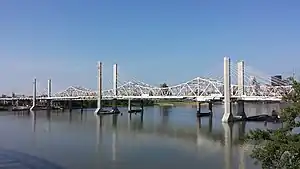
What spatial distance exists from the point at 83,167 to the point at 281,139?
11352 millimetres

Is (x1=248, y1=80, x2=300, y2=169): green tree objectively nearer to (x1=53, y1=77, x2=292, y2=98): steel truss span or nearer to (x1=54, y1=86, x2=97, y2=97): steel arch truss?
(x1=53, y1=77, x2=292, y2=98): steel truss span

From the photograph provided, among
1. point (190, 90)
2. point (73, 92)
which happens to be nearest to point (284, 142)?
point (190, 90)

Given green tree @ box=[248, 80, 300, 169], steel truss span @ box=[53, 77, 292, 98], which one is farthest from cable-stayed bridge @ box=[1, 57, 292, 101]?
green tree @ box=[248, 80, 300, 169]

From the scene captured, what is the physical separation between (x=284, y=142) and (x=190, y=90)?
54434mm

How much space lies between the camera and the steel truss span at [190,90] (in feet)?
164

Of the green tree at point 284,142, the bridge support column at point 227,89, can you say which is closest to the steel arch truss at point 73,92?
the bridge support column at point 227,89

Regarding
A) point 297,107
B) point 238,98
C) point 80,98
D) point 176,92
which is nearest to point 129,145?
point 297,107

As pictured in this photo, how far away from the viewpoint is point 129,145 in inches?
929

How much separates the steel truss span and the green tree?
33138mm

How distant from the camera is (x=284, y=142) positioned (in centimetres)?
571

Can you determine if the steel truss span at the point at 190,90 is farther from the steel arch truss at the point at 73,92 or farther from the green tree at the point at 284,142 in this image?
the green tree at the point at 284,142

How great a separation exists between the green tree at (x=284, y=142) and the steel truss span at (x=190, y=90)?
3314cm

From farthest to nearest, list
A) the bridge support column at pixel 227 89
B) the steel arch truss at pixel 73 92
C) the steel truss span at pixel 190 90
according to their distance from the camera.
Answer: the steel arch truss at pixel 73 92 < the steel truss span at pixel 190 90 < the bridge support column at pixel 227 89

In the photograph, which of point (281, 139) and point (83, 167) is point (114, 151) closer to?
point (83, 167)
